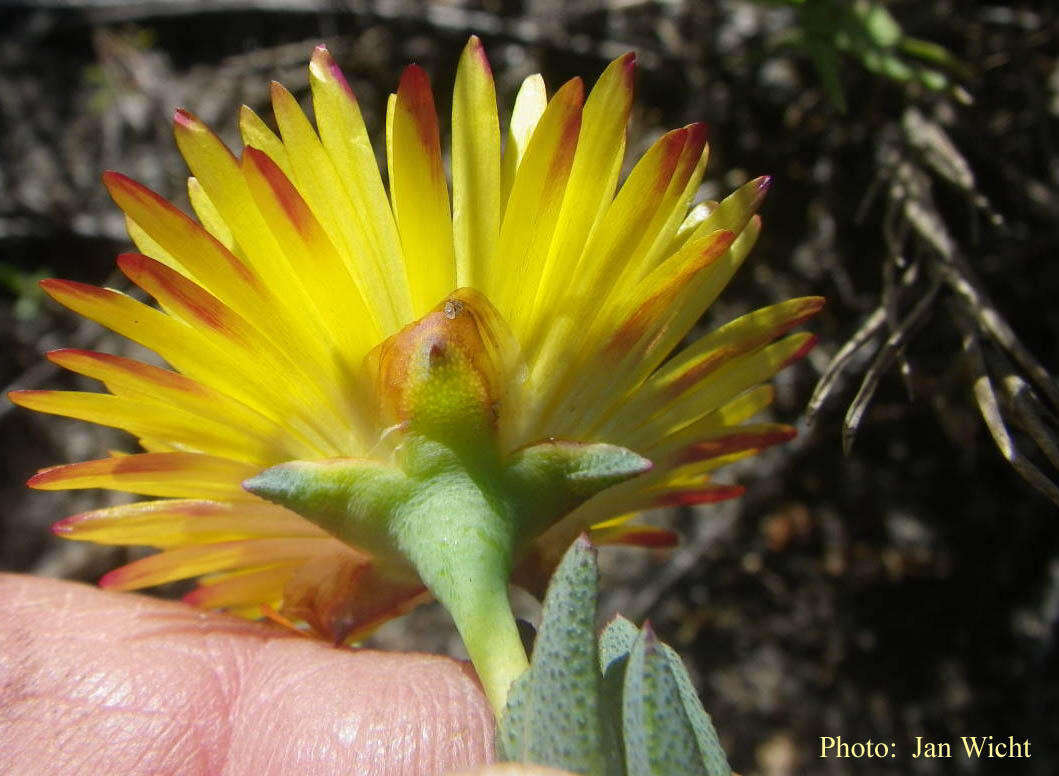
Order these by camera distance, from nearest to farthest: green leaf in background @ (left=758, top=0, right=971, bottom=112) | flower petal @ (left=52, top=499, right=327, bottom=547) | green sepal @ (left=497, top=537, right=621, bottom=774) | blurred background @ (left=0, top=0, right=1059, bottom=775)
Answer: green sepal @ (left=497, top=537, right=621, bottom=774)
flower petal @ (left=52, top=499, right=327, bottom=547)
green leaf in background @ (left=758, top=0, right=971, bottom=112)
blurred background @ (left=0, top=0, right=1059, bottom=775)

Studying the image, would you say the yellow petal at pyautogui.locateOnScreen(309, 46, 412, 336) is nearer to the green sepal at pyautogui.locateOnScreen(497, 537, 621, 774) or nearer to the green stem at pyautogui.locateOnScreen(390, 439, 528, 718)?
the green stem at pyautogui.locateOnScreen(390, 439, 528, 718)

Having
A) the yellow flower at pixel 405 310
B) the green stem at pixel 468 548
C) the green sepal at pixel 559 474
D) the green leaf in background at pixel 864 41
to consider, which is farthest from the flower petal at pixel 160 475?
the green leaf in background at pixel 864 41

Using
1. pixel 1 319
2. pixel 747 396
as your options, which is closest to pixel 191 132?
pixel 747 396

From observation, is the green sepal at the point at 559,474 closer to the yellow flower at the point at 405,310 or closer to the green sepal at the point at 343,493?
the yellow flower at the point at 405,310

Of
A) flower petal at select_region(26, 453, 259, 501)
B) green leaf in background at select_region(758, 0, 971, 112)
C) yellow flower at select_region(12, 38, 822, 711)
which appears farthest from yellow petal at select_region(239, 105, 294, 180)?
green leaf in background at select_region(758, 0, 971, 112)

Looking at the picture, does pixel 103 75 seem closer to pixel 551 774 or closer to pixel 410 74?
pixel 410 74

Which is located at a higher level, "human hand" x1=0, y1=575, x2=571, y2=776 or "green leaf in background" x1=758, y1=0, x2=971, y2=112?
"green leaf in background" x1=758, y1=0, x2=971, y2=112
